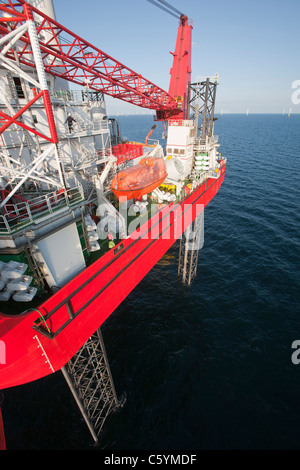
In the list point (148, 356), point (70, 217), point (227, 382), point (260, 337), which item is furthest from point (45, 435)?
point (260, 337)

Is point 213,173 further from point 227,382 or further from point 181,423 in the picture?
point 181,423

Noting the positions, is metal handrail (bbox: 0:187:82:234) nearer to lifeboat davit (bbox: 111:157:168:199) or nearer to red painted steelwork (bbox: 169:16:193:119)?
lifeboat davit (bbox: 111:157:168:199)

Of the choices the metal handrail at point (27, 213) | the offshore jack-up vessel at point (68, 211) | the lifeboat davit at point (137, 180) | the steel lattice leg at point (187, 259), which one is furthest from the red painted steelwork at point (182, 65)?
the metal handrail at point (27, 213)

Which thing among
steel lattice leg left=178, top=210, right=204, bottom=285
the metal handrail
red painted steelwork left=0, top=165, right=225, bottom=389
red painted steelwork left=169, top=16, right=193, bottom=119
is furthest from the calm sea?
red painted steelwork left=169, top=16, right=193, bottom=119

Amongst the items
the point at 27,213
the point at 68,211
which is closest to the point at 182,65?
the point at 68,211

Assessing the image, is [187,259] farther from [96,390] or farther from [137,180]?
[96,390]

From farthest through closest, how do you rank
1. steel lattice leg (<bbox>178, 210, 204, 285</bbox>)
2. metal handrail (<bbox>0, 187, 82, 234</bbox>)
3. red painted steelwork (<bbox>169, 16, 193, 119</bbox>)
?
red painted steelwork (<bbox>169, 16, 193, 119</bbox>) < steel lattice leg (<bbox>178, 210, 204, 285</bbox>) < metal handrail (<bbox>0, 187, 82, 234</bbox>)
